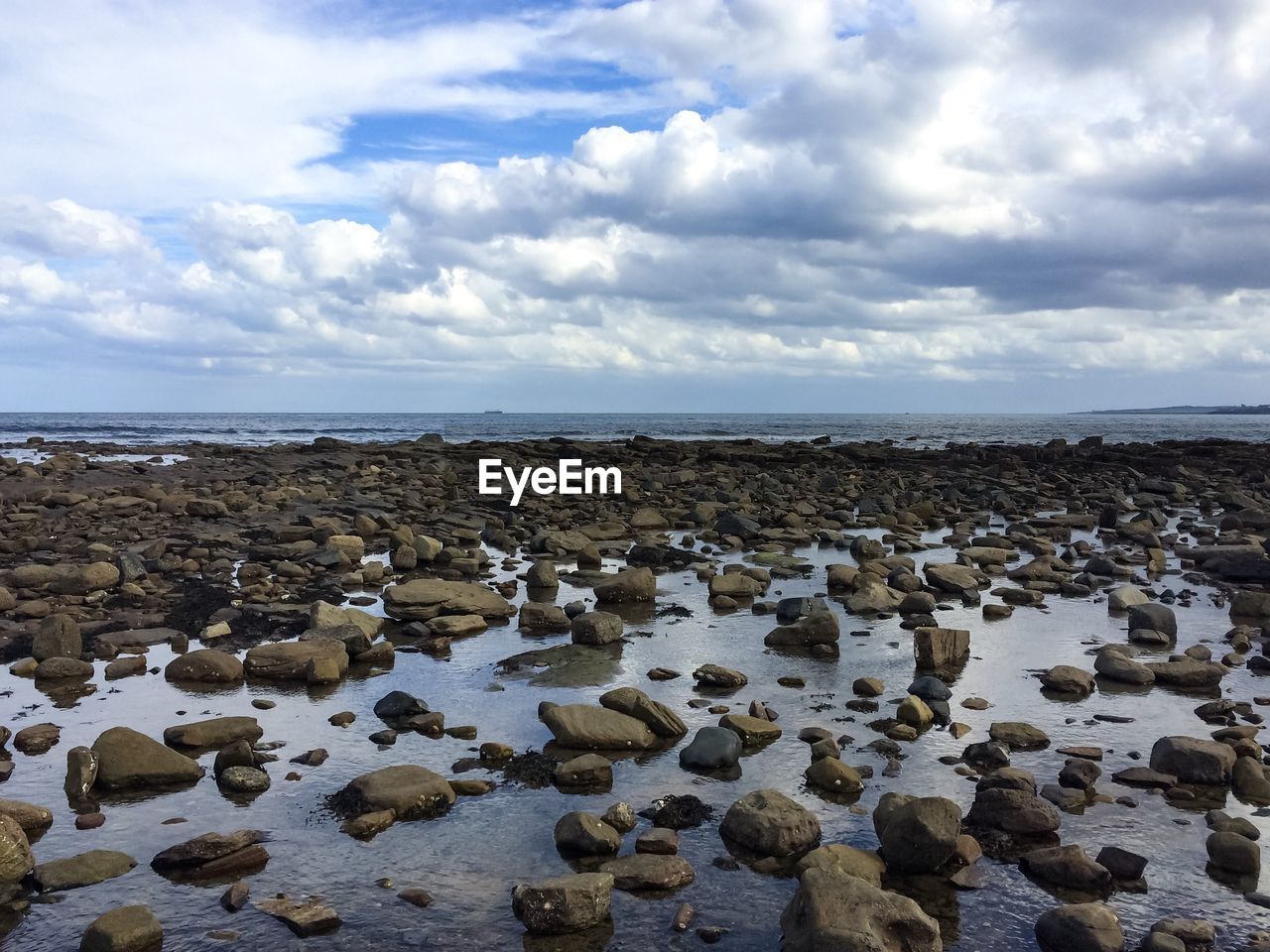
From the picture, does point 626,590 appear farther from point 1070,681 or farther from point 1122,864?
point 1122,864

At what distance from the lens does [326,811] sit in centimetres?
463

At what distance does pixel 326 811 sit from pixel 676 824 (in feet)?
5.79

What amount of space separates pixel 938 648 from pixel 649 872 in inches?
165

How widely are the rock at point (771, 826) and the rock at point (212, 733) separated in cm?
307

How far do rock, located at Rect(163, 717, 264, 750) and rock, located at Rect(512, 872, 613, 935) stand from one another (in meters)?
2.76

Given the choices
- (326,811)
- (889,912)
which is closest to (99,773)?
(326,811)

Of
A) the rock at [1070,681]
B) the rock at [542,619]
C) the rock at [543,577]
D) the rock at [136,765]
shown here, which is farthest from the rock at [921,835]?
the rock at [543,577]

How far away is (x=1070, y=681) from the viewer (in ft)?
21.9

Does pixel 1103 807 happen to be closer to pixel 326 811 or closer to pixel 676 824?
pixel 676 824

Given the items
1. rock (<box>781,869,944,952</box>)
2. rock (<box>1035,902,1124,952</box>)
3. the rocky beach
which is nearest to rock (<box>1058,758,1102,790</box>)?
the rocky beach

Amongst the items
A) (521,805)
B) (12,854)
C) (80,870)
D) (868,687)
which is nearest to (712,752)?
(521,805)

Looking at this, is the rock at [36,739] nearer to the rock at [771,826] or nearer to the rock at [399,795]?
the rock at [399,795]

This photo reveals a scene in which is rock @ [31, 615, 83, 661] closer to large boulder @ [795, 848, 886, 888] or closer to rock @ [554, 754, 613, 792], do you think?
rock @ [554, 754, 613, 792]

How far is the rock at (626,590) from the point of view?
10.0 metres
